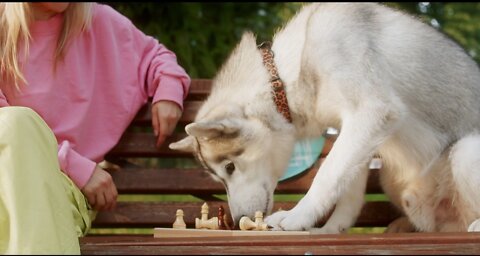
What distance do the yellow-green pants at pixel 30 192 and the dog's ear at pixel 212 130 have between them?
2.64ft

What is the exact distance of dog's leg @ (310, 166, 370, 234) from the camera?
3.19m

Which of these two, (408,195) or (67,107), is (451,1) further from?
(67,107)

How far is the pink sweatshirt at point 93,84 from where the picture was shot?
3.03 meters

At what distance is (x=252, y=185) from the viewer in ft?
10.4

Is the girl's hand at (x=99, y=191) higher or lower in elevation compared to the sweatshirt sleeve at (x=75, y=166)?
lower

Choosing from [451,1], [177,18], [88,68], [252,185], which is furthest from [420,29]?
[451,1]

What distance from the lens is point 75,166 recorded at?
9.43 feet

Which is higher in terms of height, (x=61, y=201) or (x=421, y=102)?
(x=61, y=201)

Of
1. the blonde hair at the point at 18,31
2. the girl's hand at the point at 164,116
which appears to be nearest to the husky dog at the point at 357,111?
the girl's hand at the point at 164,116

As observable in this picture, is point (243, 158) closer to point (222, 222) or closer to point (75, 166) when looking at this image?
point (222, 222)

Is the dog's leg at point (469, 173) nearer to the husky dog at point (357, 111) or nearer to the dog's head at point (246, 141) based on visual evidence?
the husky dog at point (357, 111)

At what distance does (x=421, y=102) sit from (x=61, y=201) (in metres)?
1.57

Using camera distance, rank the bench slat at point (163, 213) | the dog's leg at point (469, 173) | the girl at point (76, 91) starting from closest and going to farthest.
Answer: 1. the girl at point (76, 91)
2. the dog's leg at point (469, 173)
3. the bench slat at point (163, 213)

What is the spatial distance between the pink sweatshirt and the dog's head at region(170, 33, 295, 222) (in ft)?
0.83
